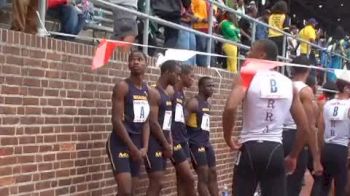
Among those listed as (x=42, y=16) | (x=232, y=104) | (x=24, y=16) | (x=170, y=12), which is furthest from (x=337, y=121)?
(x=24, y=16)

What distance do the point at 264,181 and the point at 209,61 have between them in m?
5.75

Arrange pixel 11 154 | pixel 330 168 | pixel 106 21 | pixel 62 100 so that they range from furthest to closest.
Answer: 1. pixel 106 21
2. pixel 330 168
3. pixel 62 100
4. pixel 11 154

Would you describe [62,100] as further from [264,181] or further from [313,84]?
[313,84]

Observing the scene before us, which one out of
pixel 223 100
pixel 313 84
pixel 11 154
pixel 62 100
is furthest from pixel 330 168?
pixel 11 154

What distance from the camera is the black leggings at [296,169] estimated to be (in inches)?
382

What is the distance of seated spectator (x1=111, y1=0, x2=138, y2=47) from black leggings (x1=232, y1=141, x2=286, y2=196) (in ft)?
9.94

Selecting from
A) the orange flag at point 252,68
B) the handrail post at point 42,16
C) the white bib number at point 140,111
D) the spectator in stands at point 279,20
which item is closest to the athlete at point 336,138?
the white bib number at point 140,111

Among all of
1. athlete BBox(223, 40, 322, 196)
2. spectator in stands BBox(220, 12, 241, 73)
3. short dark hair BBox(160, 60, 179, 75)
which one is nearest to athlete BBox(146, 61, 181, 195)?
short dark hair BBox(160, 60, 179, 75)

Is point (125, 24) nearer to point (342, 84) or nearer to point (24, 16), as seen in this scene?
point (24, 16)

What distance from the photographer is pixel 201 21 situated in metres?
13.0

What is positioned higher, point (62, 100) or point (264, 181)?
point (62, 100)

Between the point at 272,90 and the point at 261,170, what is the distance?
0.82 metres

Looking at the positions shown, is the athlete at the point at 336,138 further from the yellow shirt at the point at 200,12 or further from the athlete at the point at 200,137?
the yellow shirt at the point at 200,12

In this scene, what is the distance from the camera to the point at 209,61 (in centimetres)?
1274
